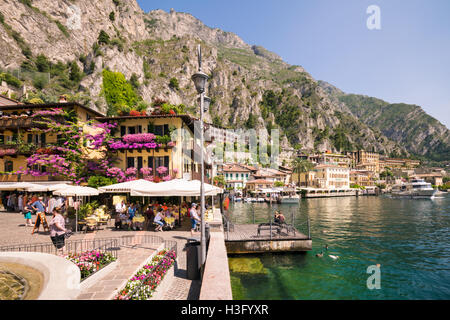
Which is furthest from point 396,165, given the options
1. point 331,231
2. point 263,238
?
point 263,238

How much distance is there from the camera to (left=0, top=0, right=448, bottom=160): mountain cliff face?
225 ft

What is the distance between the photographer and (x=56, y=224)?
8.94 metres

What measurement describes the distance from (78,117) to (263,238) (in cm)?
2270

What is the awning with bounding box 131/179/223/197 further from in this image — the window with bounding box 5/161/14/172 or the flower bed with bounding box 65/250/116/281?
the window with bounding box 5/161/14/172

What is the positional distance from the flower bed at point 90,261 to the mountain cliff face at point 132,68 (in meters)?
40.9

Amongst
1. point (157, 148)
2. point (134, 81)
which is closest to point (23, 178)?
point (157, 148)

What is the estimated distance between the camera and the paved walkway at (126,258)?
20.7 feet

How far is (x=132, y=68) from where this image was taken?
92000mm

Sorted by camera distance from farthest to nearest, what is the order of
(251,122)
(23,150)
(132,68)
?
(251,122) → (132,68) → (23,150)

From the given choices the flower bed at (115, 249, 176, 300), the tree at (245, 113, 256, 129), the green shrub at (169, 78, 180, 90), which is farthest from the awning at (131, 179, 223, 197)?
the tree at (245, 113, 256, 129)

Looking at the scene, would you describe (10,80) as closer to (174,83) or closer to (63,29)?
(63,29)

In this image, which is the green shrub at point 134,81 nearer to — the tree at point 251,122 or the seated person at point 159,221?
the tree at point 251,122

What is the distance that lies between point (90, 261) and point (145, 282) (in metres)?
2.23

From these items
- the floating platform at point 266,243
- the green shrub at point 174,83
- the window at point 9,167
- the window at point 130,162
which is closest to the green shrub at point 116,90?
the window at point 9,167
